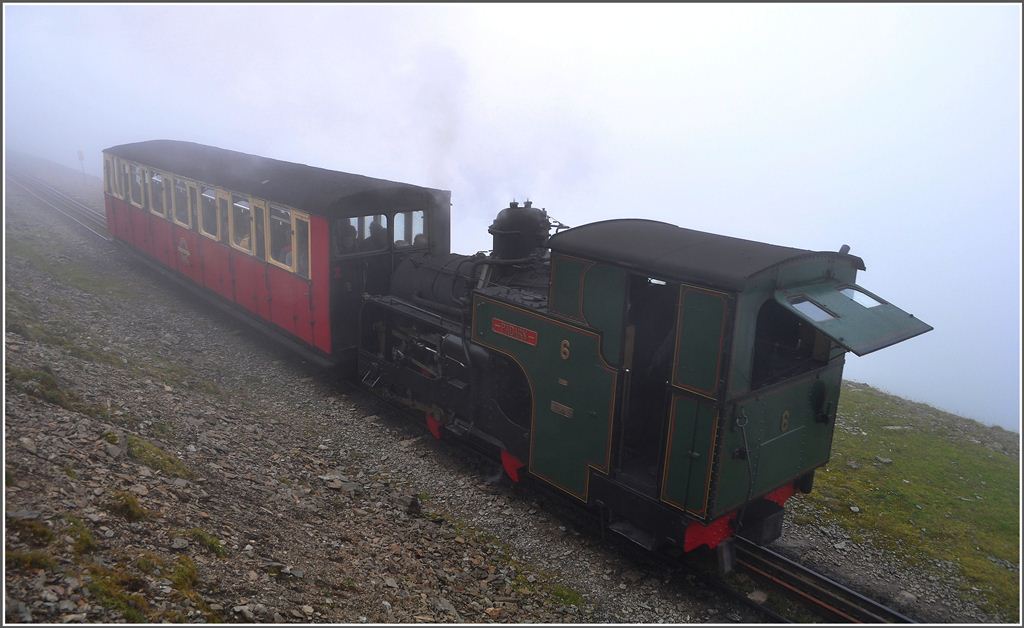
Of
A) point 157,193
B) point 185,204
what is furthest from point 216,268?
point 157,193

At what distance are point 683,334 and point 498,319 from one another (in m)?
2.67

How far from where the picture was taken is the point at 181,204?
1553 centimetres

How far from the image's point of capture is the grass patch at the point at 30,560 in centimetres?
515

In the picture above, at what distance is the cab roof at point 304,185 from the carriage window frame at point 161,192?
436 millimetres

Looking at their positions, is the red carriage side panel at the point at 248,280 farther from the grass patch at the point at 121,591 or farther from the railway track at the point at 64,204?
the railway track at the point at 64,204

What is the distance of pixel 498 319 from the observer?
8.59 meters

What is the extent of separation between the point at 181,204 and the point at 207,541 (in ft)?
36.3

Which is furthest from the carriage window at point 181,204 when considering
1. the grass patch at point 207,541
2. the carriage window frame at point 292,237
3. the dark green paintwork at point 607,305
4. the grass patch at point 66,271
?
the dark green paintwork at point 607,305

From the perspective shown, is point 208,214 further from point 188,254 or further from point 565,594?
point 565,594

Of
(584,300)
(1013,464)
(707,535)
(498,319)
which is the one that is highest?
(584,300)

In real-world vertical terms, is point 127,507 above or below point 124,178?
below

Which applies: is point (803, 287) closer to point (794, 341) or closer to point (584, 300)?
point (794, 341)

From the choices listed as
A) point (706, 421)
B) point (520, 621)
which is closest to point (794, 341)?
point (706, 421)

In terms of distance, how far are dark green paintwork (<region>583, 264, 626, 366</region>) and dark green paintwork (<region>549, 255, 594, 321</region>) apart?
0.09 metres
